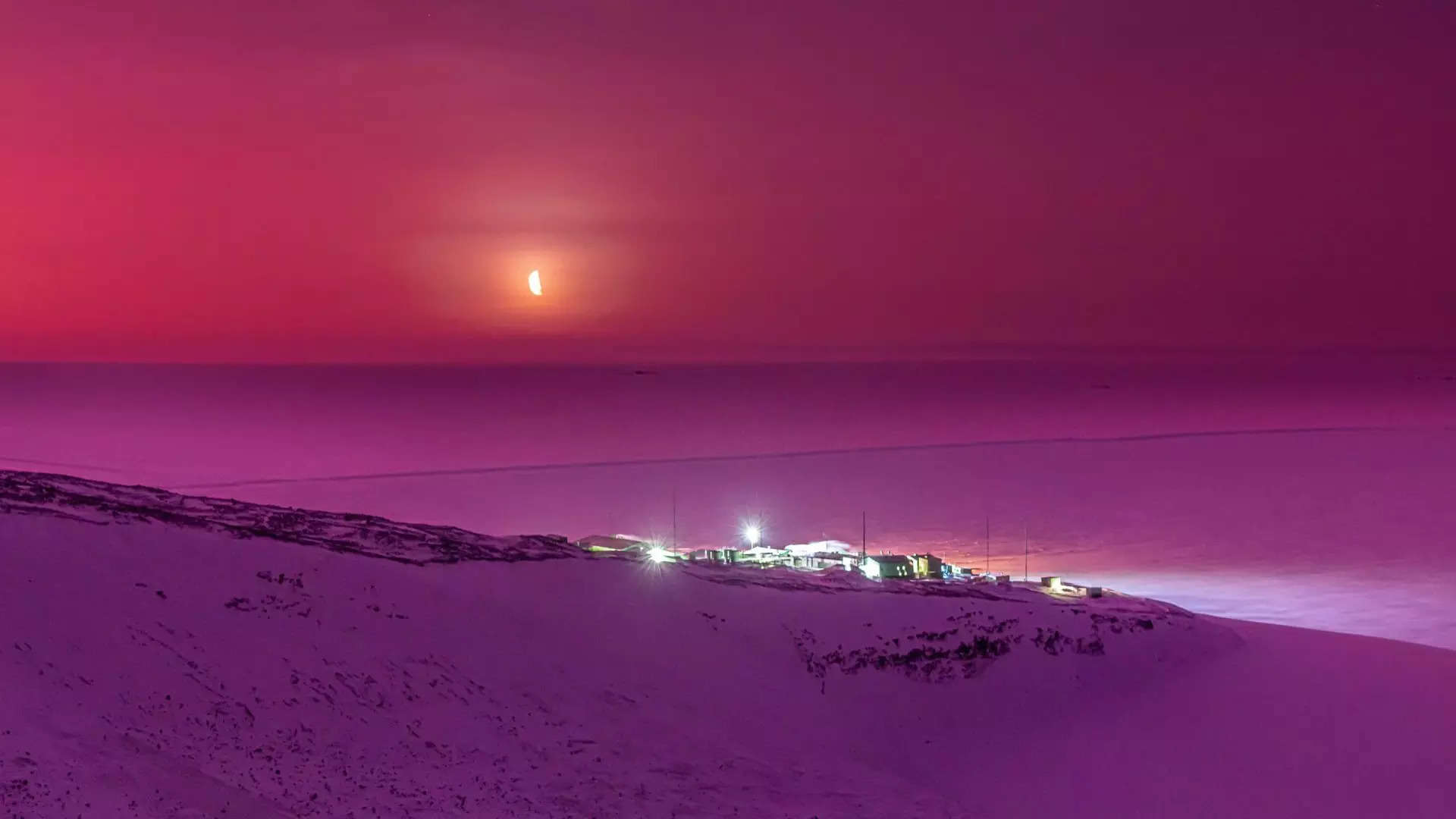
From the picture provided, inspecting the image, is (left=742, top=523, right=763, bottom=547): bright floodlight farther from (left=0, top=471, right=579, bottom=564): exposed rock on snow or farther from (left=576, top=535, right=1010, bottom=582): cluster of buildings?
(left=0, top=471, right=579, bottom=564): exposed rock on snow

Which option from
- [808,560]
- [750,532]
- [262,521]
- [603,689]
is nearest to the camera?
[603,689]

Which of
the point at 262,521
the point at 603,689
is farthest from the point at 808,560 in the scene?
the point at 262,521

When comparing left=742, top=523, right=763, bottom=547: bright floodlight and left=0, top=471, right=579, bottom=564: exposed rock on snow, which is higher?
left=742, top=523, right=763, bottom=547: bright floodlight

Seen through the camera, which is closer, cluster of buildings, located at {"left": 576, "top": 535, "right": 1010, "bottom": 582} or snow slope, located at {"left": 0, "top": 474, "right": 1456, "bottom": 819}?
snow slope, located at {"left": 0, "top": 474, "right": 1456, "bottom": 819}

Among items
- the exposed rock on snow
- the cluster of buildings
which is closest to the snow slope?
the exposed rock on snow

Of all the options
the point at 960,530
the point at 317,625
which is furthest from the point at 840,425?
the point at 317,625

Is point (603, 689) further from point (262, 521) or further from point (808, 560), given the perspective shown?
point (808, 560)

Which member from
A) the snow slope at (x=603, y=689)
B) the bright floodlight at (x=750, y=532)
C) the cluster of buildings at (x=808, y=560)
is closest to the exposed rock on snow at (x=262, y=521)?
the snow slope at (x=603, y=689)

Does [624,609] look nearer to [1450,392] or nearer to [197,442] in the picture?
[197,442]
